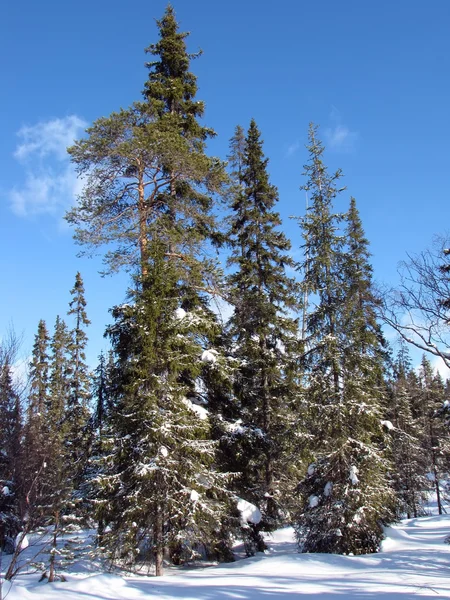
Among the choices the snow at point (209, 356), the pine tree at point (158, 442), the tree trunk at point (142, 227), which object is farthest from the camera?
the tree trunk at point (142, 227)

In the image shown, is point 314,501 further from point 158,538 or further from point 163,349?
point 163,349

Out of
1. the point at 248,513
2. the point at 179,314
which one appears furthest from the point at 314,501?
the point at 179,314

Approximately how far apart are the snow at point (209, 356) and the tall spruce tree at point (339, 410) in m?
3.57

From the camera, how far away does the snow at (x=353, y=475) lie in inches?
514

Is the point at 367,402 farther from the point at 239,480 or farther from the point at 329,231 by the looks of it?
the point at 329,231

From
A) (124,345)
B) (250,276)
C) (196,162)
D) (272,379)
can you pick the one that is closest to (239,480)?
(272,379)

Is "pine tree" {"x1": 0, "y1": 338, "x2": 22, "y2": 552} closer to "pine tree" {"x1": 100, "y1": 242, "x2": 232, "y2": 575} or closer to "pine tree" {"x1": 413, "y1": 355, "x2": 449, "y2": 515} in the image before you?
"pine tree" {"x1": 100, "y1": 242, "x2": 232, "y2": 575}

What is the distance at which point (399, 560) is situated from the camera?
1200 centimetres

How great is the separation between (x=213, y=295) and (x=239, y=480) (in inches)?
258

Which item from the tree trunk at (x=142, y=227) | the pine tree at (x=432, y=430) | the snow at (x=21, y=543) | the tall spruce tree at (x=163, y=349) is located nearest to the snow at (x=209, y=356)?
the tall spruce tree at (x=163, y=349)

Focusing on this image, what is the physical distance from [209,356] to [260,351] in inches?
154

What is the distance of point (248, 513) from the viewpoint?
13.6 m

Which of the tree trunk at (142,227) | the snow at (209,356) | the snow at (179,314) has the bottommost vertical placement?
Result: the snow at (209,356)

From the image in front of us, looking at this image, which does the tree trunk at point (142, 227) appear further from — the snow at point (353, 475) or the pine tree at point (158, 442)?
the snow at point (353, 475)
